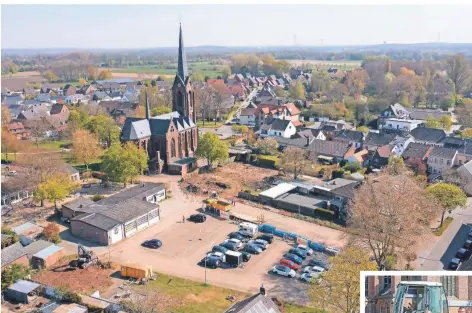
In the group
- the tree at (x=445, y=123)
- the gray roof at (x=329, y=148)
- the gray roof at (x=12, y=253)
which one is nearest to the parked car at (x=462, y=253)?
the gray roof at (x=329, y=148)

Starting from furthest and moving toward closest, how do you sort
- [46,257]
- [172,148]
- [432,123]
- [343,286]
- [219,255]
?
[432,123] → [172,148] → [219,255] → [46,257] → [343,286]

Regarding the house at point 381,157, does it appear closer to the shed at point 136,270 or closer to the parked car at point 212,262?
the parked car at point 212,262

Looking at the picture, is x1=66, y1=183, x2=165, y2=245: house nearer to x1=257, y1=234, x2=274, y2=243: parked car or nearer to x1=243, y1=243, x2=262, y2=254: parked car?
x1=243, y1=243, x2=262, y2=254: parked car

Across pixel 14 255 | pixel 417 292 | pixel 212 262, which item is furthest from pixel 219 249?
pixel 417 292

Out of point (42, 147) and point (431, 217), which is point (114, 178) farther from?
point (431, 217)

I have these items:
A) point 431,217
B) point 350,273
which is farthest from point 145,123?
point 350,273

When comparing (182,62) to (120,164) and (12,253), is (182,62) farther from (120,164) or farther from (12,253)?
(12,253)

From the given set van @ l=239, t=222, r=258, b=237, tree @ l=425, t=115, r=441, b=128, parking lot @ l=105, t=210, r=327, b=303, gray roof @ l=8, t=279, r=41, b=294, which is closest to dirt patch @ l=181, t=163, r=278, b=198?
parking lot @ l=105, t=210, r=327, b=303
